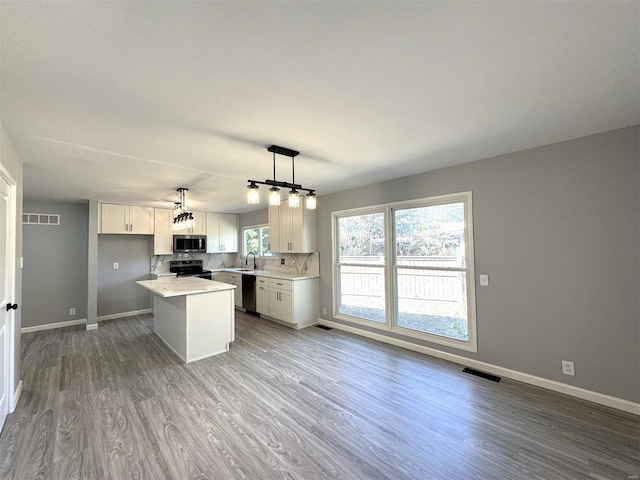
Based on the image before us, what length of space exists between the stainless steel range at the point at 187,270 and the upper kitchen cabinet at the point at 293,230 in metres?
2.00

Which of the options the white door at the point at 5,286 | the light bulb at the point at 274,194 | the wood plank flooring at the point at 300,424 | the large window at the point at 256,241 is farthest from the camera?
the large window at the point at 256,241

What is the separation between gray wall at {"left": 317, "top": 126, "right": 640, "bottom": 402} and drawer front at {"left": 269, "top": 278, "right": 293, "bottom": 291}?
286 cm

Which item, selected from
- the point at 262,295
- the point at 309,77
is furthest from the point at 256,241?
the point at 309,77

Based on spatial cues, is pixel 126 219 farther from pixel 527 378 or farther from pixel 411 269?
pixel 527 378

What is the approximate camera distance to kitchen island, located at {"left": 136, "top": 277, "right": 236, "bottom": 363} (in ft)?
11.3

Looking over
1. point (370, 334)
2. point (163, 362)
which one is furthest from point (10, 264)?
point (370, 334)

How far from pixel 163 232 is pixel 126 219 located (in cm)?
72

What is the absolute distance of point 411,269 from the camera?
12.6ft

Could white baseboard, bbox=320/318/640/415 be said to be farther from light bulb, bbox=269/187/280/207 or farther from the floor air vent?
light bulb, bbox=269/187/280/207

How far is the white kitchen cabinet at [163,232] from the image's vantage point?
591 centimetres

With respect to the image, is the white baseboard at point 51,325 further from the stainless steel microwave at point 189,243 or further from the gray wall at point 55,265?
the stainless steel microwave at point 189,243

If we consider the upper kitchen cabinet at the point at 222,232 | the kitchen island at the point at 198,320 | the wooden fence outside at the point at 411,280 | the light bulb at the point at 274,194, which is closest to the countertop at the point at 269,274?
the upper kitchen cabinet at the point at 222,232

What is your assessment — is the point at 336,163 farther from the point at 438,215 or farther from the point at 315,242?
the point at 315,242

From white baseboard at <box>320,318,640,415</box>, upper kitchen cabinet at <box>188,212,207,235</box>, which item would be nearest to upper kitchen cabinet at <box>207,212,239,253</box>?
upper kitchen cabinet at <box>188,212,207,235</box>
